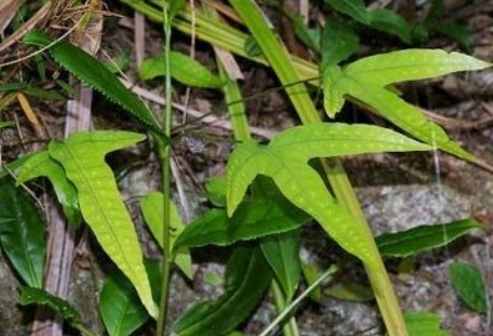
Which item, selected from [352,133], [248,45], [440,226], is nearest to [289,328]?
[440,226]

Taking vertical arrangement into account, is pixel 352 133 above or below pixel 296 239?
above

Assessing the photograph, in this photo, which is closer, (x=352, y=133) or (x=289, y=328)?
(x=352, y=133)

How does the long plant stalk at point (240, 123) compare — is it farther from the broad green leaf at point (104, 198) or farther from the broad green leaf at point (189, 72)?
the broad green leaf at point (104, 198)

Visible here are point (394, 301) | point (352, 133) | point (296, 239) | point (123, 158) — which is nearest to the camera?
point (352, 133)

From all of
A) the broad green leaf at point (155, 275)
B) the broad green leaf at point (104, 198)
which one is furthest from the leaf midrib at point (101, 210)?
the broad green leaf at point (155, 275)

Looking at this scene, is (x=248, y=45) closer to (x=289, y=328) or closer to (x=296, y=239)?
(x=296, y=239)

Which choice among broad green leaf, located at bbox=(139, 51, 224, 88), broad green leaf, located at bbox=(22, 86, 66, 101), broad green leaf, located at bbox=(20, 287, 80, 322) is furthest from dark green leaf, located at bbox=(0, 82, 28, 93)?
broad green leaf, located at bbox=(20, 287, 80, 322)

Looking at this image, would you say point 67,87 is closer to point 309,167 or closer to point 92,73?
point 92,73

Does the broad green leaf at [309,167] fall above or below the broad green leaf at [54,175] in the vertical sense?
below
